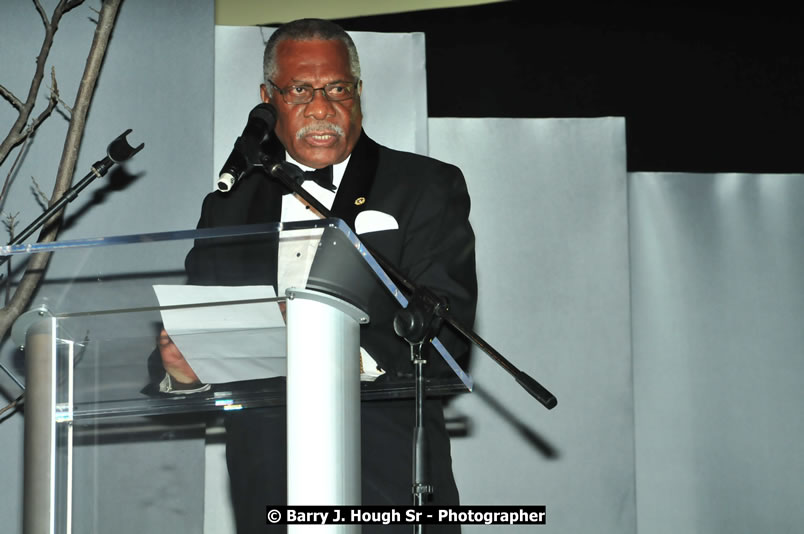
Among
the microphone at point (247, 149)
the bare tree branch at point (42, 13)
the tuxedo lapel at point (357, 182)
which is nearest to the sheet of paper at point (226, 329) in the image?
the microphone at point (247, 149)

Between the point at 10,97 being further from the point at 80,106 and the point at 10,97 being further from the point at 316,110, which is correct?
the point at 316,110

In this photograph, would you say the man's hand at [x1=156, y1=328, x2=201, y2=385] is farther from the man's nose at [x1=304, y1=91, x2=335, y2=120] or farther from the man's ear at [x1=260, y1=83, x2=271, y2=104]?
the man's ear at [x1=260, y1=83, x2=271, y2=104]

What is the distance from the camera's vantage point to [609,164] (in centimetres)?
318

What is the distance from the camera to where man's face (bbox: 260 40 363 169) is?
2.25m

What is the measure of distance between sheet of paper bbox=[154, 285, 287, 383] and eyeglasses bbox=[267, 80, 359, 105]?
1.13m

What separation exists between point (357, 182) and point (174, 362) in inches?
39.5

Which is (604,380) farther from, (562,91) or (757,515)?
(562,91)

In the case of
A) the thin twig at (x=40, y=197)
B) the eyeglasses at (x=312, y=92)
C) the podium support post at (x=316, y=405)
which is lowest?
the podium support post at (x=316, y=405)

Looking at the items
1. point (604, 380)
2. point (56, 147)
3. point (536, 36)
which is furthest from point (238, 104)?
point (604, 380)

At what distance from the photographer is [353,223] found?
6.77 ft

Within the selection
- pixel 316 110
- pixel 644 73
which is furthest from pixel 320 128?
pixel 644 73

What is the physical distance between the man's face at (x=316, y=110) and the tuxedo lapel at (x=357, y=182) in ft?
0.13

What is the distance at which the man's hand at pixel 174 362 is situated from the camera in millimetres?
1217
